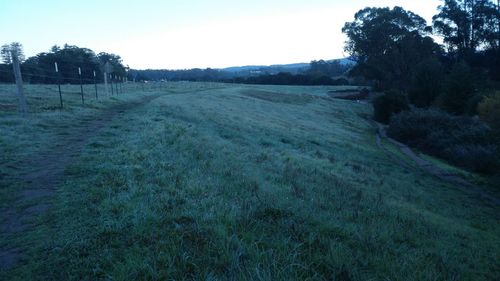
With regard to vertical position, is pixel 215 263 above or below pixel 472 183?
above

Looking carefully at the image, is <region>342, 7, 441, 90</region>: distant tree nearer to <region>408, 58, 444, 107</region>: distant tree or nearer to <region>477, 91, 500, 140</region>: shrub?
<region>408, 58, 444, 107</region>: distant tree

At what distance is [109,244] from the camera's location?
14.8ft

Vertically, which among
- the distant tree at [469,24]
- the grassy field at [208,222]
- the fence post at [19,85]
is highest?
the distant tree at [469,24]

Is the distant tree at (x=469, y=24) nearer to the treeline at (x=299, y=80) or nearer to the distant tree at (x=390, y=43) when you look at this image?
the distant tree at (x=390, y=43)

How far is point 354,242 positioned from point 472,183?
15.6m

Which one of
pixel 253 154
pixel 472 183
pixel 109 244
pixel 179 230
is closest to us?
pixel 109 244

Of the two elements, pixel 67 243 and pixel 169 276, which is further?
pixel 67 243

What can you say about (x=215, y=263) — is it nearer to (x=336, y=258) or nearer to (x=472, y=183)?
(x=336, y=258)

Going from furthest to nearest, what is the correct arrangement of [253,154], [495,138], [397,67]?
[397,67] < [495,138] < [253,154]

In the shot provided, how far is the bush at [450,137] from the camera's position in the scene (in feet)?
74.3

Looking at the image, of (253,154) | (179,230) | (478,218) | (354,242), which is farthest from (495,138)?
(179,230)

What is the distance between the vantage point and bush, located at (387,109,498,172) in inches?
891

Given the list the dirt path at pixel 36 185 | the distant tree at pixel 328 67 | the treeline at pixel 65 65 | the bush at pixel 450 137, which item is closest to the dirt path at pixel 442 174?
the bush at pixel 450 137

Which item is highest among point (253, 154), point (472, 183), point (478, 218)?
point (253, 154)
